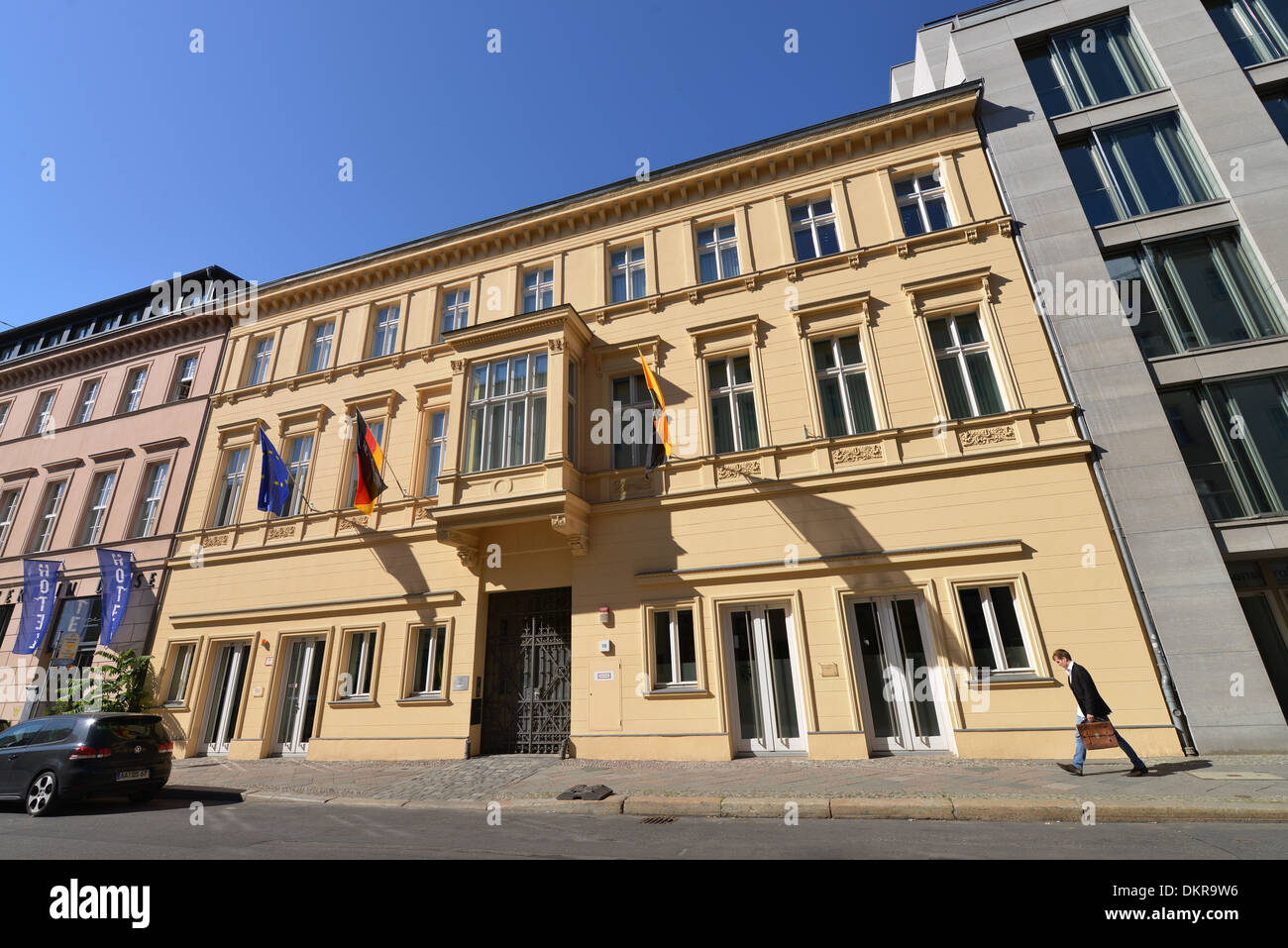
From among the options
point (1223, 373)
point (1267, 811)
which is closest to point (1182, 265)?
point (1223, 373)

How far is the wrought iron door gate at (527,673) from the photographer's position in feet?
42.0

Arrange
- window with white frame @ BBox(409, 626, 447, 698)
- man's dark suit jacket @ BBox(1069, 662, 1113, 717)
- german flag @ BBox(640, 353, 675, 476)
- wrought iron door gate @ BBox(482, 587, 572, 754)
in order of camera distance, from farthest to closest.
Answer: window with white frame @ BBox(409, 626, 447, 698) → wrought iron door gate @ BBox(482, 587, 572, 754) → german flag @ BBox(640, 353, 675, 476) → man's dark suit jacket @ BBox(1069, 662, 1113, 717)

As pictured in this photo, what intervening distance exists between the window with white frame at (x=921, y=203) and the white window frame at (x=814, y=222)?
1517mm

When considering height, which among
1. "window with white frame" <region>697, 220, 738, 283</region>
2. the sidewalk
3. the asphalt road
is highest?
"window with white frame" <region>697, 220, 738, 283</region>

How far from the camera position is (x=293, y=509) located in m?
16.6

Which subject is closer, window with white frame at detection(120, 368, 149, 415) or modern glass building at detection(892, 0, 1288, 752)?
modern glass building at detection(892, 0, 1288, 752)

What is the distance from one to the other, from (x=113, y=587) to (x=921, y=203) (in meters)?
25.5

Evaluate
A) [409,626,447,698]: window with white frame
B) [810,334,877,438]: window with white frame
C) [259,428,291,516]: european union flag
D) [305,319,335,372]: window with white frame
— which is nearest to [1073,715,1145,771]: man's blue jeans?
[810,334,877,438]: window with white frame

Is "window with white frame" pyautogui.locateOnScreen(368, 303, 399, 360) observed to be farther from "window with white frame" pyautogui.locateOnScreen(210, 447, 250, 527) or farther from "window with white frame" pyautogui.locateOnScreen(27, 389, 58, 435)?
"window with white frame" pyautogui.locateOnScreen(27, 389, 58, 435)

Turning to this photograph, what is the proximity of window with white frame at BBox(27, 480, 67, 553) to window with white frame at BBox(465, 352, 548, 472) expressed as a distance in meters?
17.8

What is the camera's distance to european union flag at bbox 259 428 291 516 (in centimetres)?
1541

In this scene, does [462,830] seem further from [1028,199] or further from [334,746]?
[1028,199]

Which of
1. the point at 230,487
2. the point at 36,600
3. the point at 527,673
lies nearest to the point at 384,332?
the point at 230,487

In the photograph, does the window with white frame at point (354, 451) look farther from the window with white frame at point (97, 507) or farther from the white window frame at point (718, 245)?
the window with white frame at point (97, 507)
